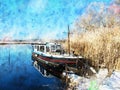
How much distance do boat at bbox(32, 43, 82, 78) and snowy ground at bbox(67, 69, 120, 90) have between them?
24cm

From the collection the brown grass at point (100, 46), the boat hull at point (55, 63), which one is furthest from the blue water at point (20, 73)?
the brown grass at point (100, 46)

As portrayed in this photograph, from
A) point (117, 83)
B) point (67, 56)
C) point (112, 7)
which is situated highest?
point (112, 7)

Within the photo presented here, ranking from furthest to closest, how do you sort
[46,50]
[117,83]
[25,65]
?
[46,50], [25,65], [117,83]

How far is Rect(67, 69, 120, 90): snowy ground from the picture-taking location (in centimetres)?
488

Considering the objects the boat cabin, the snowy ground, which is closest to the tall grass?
the snowy ground

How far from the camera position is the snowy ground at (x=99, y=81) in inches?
192

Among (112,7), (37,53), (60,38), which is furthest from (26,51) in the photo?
(112,7)

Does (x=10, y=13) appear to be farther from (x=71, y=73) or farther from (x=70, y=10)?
(x=71, y=73)

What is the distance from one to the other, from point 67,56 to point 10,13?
1.03 metres

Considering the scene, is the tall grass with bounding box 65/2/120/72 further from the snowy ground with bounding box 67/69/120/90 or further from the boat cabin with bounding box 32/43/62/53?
the boat cabin with bounding box 32/43/62/53

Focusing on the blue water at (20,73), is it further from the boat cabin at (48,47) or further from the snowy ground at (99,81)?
the snowy ground at (99,81)

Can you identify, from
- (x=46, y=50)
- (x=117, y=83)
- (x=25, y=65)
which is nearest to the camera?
(x=117, y=83)

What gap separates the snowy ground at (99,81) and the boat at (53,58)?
0.24 meters

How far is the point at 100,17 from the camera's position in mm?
5074
